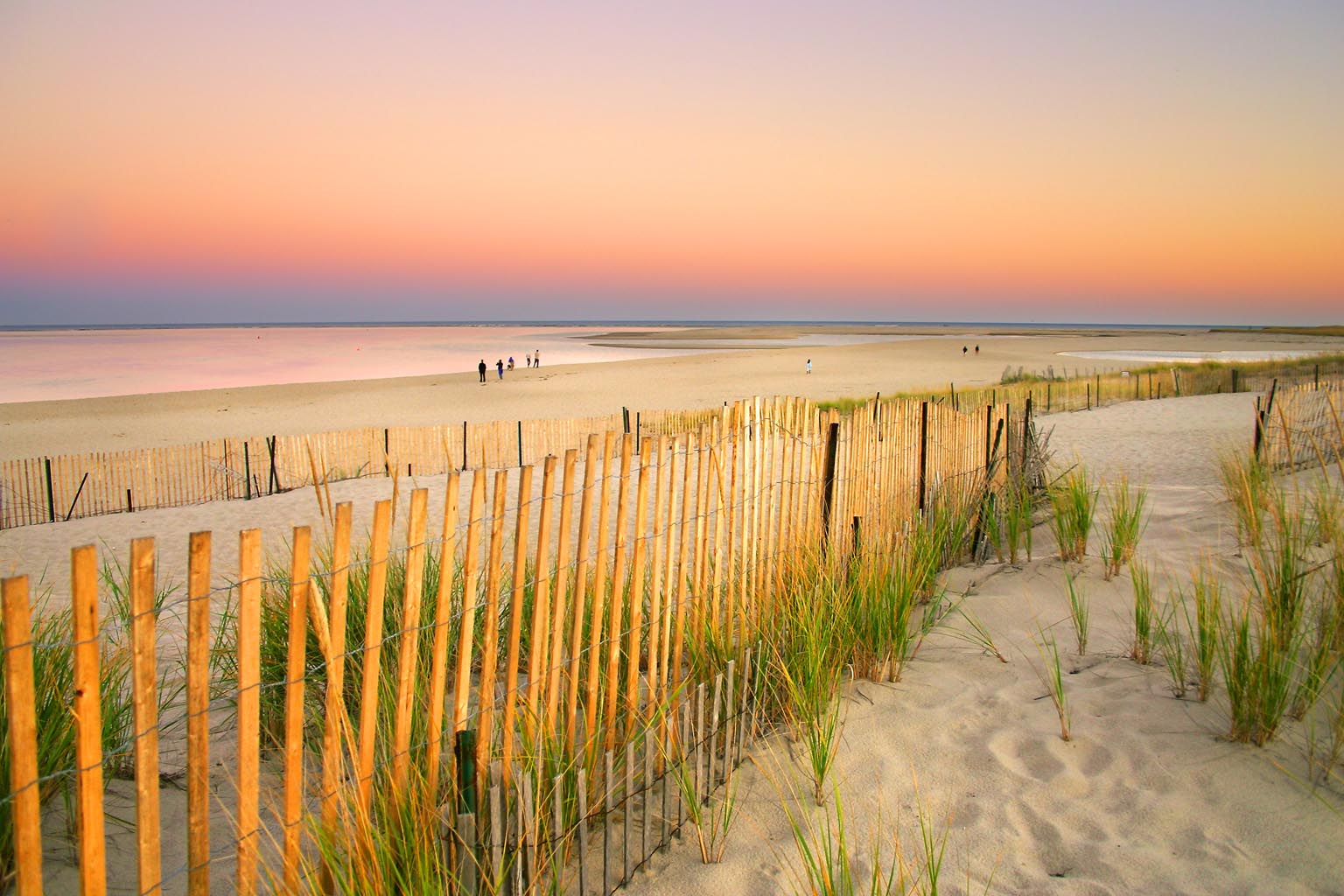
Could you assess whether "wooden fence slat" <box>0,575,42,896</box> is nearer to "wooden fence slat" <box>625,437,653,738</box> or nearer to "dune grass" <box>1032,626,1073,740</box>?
"wooden fence slat" <box>625,437,653,738</box>

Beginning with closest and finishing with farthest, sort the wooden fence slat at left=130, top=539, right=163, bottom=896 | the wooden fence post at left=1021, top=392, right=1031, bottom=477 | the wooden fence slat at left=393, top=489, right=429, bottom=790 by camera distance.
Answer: the wooden fence slat at left=130, top=539, right=163, bottom=896 < the wooden fence slat at left=393, top=489, right=429, bottom=790 < the wooden fence post at left=1021, top=392, right=1031, bottom=477

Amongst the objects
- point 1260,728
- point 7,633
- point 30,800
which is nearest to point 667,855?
point 30,800

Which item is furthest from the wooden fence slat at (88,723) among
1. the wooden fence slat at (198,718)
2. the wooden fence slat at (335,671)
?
the wooden fence slat at (335,671)

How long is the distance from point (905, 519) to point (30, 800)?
4.59m

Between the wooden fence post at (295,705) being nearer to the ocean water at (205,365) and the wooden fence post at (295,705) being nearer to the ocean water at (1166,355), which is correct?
the ocean water at (205,365)

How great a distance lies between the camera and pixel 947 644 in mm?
4133

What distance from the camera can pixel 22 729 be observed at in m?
1.40

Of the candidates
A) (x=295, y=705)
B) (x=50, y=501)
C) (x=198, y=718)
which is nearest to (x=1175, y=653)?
(x=295, y=705)

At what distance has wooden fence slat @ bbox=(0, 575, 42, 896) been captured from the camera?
1371 millimetres

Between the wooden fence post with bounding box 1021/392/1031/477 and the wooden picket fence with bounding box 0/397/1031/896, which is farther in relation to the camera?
the wooden fence post with bounding box 1021/392/1031/477

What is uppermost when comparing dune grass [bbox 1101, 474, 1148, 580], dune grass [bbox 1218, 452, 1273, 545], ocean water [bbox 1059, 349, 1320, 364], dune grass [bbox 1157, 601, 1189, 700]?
ocean water [bbox 1059, 349, 1320, 364]

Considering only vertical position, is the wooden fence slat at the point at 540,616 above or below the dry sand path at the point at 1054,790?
above

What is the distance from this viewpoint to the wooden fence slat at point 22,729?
54.0 inches

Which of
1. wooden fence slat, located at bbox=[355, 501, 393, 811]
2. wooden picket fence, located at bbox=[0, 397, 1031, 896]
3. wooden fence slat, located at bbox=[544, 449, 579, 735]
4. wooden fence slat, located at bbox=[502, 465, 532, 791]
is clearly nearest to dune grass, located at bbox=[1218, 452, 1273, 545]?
wooden picket fence, located at bbox=[0, 397, 1031, 896]
